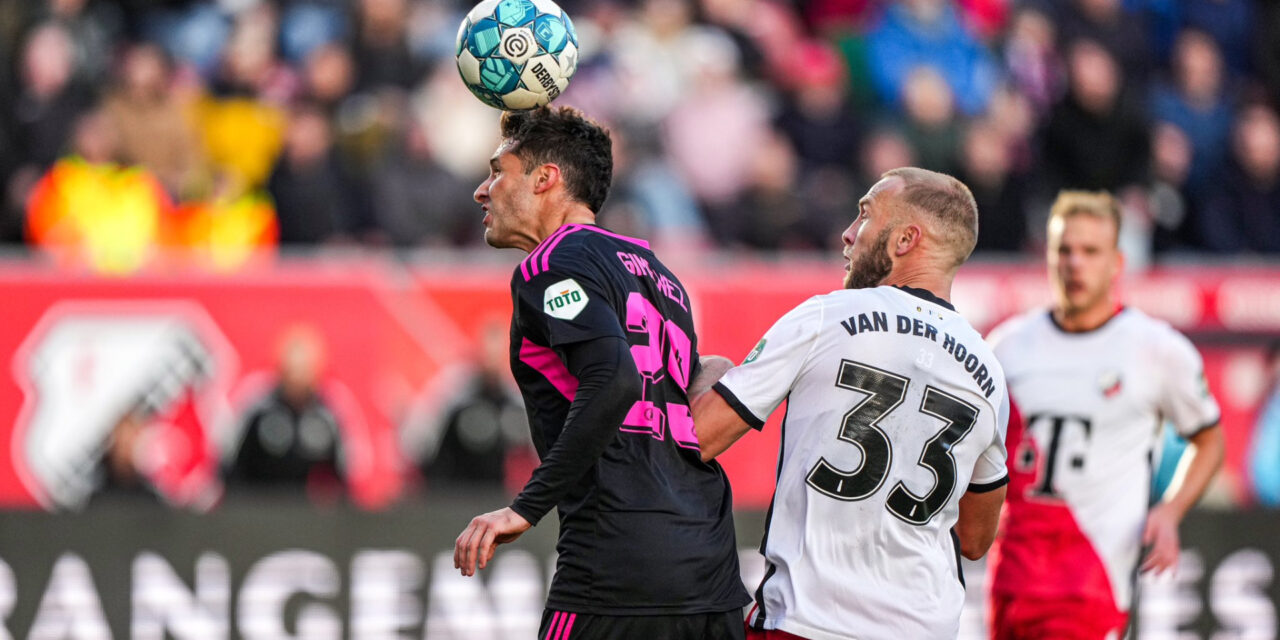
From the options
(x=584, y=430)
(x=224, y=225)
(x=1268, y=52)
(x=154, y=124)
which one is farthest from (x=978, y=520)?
Answer: (x=1268, y=52)

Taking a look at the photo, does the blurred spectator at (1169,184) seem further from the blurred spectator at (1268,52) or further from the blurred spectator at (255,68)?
the blurred spectator at (255,68)

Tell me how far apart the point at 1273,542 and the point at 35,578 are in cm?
690

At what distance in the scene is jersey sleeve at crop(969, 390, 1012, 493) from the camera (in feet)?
18.0

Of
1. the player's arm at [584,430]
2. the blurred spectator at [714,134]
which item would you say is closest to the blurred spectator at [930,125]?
the blurred spectator at [714,134]

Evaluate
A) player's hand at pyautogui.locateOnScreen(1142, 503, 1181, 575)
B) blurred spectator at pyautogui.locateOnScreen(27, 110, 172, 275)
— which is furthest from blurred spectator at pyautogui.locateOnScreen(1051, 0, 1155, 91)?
player's hand at pyautogui.locateOnScreen(1142, 503, 1181, 575)

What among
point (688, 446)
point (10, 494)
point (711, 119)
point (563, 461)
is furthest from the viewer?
point (711, 119)

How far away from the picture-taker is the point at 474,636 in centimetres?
938

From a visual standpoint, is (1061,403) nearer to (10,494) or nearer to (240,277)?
(240,277)

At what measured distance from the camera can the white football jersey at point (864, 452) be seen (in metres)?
5.21

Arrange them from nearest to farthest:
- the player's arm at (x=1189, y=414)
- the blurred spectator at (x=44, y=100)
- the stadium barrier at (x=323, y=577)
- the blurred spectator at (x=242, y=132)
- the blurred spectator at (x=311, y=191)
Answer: the player's arm at (x=1189, y=414) < the stadium barrier at (x=323, y=577) < the blurred spectator at (x=311, y=191) < the blurred spectator at (x=44, y=100) < the blurred spectator at (x=242, y=132)

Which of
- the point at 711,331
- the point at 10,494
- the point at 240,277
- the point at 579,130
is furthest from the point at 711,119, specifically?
the point at 579,130

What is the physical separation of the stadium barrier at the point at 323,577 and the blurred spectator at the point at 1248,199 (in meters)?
5.93

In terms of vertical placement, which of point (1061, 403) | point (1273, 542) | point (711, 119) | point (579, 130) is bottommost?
point (1273, 542)

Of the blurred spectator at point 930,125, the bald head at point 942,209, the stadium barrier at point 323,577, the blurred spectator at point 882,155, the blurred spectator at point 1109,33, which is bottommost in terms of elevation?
the stadium barrier at point 323,577
